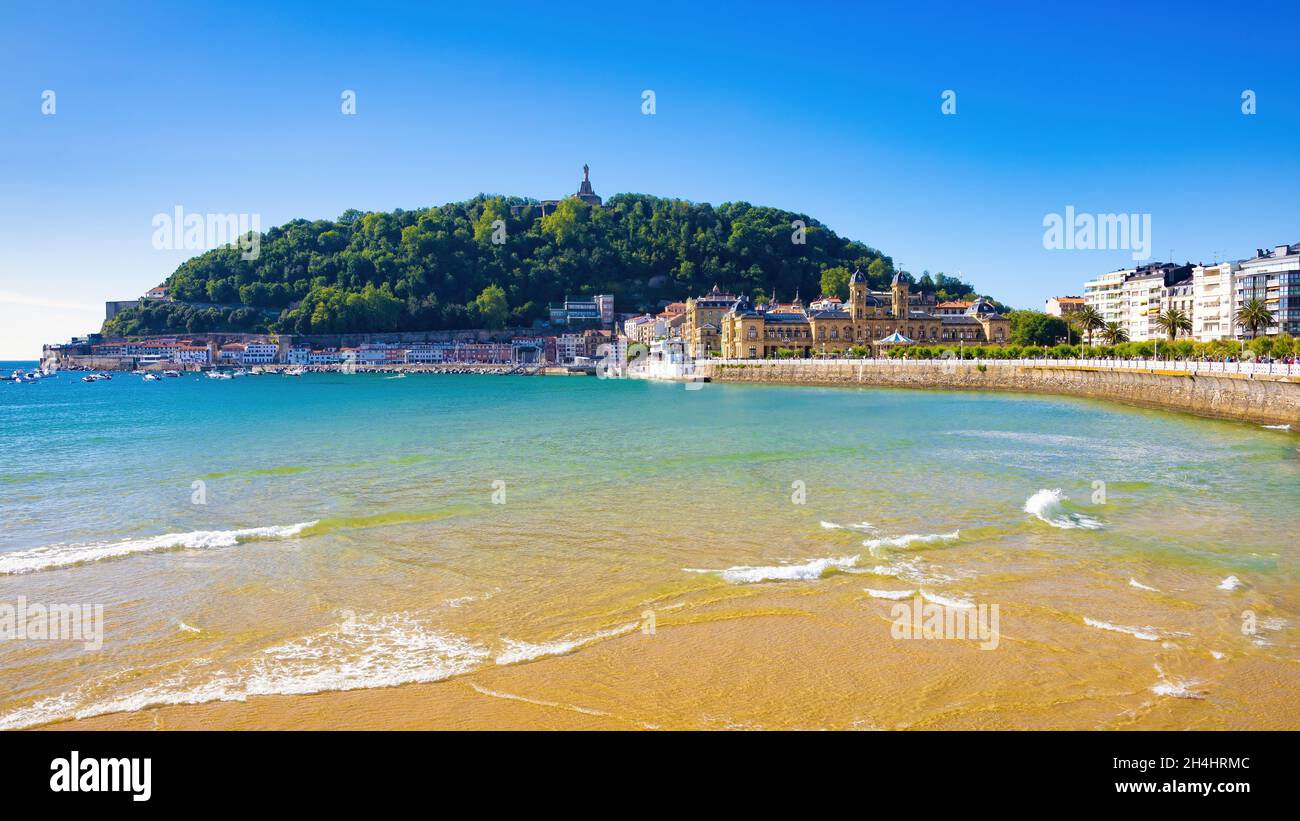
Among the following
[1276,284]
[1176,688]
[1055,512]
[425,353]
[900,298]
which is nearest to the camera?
[1176,688]

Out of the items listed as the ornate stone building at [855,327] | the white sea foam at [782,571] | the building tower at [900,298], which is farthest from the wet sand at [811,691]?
the building tower at [900,298]

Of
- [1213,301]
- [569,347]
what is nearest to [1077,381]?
[1213,301]

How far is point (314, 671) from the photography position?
28.9 feet

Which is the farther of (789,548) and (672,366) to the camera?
(672,366)

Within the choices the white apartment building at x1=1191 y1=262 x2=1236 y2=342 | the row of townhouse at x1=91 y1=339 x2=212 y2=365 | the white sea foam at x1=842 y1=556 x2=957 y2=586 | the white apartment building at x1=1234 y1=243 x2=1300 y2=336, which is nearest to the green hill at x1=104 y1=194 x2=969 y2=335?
the row of townhouse at x1=91 y1=339 x2=212 y2=365

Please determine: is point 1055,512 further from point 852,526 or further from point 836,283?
point 836,283

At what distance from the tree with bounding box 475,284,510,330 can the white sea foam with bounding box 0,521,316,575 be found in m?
157

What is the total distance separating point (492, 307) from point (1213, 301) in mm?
122013

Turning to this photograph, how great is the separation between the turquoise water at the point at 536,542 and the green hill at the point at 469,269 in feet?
459

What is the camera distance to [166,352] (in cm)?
16938

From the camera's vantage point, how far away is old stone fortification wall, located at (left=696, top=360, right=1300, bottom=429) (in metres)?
38.2
